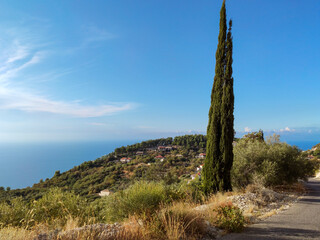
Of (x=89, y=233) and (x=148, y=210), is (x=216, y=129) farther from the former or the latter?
(x=89, y=233)

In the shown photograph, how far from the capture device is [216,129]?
34.8 ft

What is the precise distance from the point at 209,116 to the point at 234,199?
5.30 meters

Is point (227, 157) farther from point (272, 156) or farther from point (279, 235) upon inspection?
point (279, 235)

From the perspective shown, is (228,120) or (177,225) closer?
(177,225)

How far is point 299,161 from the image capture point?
38.3 ft

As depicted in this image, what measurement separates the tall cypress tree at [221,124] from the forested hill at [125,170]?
5.99 metres

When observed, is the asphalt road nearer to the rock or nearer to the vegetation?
the vegetation

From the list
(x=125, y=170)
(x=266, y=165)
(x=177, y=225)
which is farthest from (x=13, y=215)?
(x=125, y=170)

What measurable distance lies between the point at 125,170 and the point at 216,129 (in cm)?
3079

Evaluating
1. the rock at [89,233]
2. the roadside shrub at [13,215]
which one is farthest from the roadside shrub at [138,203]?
the roadside shrub at [13,215]

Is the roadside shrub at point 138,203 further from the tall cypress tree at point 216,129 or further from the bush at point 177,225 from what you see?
the tall cypress tree at point 216,129

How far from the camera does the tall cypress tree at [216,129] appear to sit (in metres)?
9.94

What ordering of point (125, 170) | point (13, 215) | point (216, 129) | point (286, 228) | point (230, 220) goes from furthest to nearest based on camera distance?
point (125, 170)
point (216, 129)
point (13, 215)
point (286, 228)
point (230, 220)

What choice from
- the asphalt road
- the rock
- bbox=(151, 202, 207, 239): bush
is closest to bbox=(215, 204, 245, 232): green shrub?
the asphalt road
